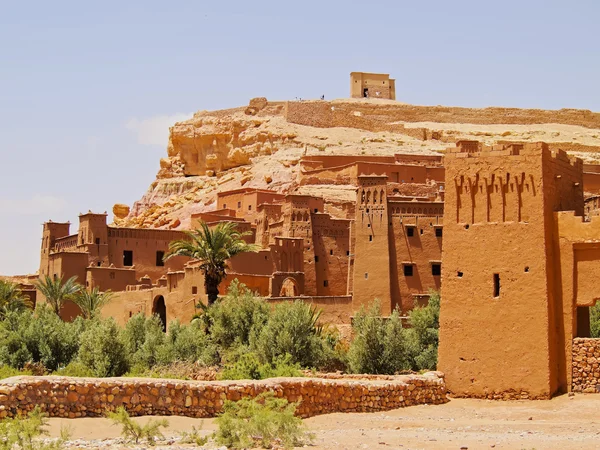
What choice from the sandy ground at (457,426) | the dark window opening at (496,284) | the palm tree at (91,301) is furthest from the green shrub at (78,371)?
the palm tree at (91,301)

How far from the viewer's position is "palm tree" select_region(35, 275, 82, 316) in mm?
41656

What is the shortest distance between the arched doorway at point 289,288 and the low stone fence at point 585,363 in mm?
21420

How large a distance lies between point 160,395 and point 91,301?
2527 centimetres

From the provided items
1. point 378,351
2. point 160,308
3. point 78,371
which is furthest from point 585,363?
point 160,308

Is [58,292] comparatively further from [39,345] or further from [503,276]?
[503,276]

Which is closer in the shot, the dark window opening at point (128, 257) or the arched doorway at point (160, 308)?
the arched doorway at point (160, 308)

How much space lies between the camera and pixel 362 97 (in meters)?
87.1

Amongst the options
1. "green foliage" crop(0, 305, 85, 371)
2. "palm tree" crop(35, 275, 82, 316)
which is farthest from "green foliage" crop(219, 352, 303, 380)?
"palm tree" crop(35, 275, 82, 316)

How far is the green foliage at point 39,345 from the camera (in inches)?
1139

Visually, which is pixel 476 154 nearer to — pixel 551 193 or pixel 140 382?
pixel 551 193

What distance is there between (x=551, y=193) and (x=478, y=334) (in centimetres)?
317

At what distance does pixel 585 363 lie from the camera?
66.6 ft

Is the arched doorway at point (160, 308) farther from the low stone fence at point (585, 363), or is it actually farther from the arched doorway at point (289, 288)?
the low stone fence at point (585, 363)

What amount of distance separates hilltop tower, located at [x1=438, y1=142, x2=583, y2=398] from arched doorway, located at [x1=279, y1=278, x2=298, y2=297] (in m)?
19.6
